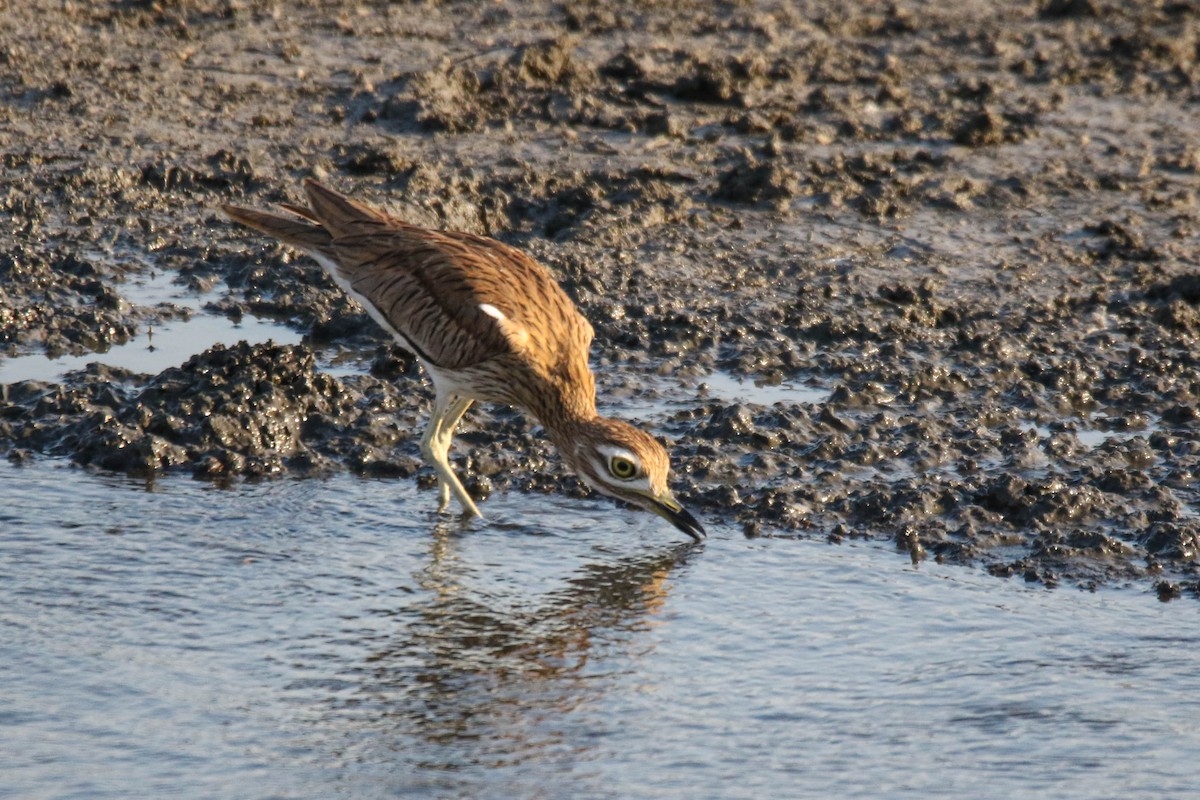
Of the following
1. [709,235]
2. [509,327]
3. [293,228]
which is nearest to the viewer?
[509,327]

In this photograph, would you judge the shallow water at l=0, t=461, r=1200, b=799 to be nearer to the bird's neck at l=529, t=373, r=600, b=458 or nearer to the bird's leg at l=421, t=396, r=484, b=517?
the bird's leg at l=421, t=396, r=484, b=517

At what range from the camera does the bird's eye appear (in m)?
7.48

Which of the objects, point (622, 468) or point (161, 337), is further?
point (161, 337)

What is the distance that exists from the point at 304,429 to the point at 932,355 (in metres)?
3.36

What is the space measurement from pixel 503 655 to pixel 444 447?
166 centimetres

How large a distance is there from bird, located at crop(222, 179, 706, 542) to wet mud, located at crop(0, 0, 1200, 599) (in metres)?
0.36

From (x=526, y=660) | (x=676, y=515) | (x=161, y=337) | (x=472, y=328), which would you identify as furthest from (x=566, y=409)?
(x=161, y=337)

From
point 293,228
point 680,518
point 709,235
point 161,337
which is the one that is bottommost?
point 680,518

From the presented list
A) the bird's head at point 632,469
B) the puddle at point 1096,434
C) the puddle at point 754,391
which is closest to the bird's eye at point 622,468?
the bird's head at point 632,469

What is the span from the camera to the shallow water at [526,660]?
5.77 m

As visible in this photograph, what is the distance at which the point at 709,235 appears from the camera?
1119 cm

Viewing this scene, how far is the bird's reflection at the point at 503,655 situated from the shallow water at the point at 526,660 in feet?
0.04

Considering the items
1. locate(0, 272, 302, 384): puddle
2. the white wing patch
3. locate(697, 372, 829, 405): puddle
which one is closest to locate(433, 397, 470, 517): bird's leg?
the white wing patch

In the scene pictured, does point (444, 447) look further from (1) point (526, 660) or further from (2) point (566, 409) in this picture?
(1) point (526, 660)
